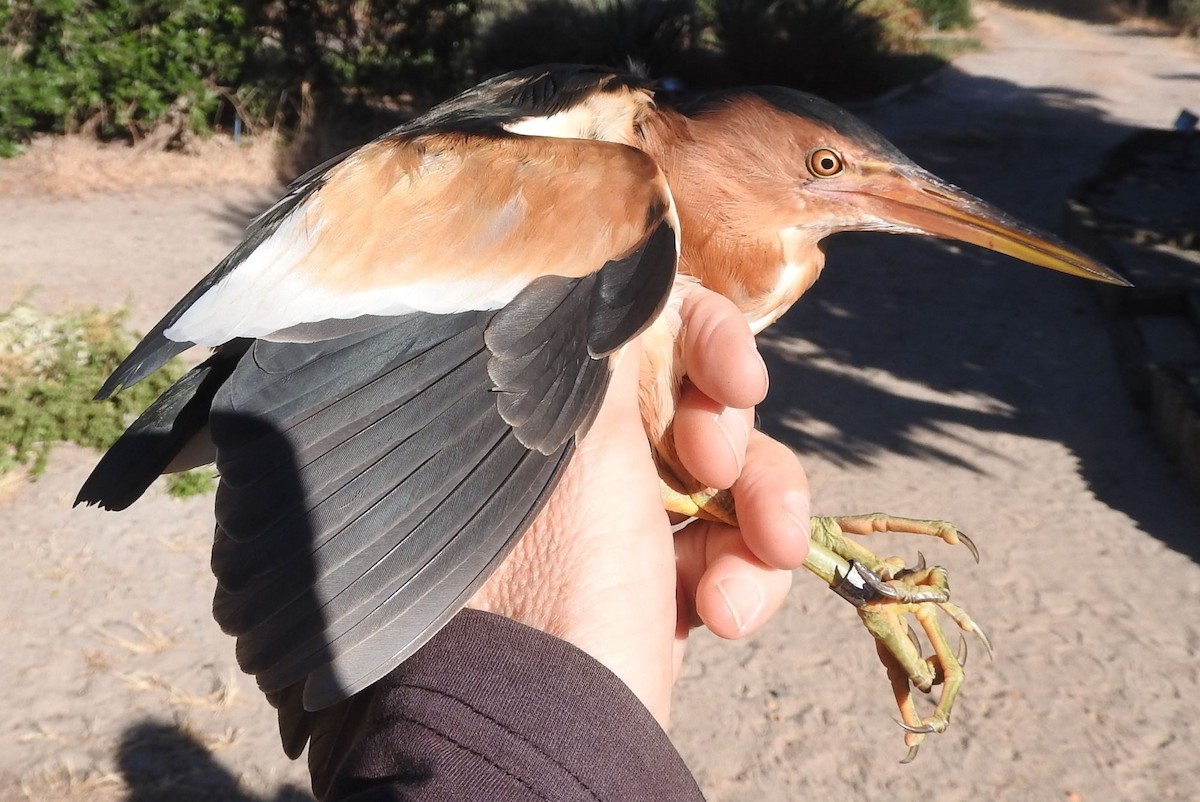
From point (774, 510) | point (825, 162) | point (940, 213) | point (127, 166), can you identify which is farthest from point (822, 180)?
point (127, 166)

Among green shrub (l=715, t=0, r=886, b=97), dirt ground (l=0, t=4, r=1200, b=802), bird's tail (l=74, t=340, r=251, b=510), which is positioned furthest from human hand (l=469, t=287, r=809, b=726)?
green shrub (l=715, t=0, r=886, b=97)

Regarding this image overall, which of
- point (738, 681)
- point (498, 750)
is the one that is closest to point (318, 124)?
point (738, 681)

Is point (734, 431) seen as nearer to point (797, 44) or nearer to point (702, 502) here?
point (702, 502)

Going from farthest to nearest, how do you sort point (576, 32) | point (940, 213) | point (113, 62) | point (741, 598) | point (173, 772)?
point (576, 32) → point (113, 62) → point (173, 772) → point (940, 213) → point (741, 598)

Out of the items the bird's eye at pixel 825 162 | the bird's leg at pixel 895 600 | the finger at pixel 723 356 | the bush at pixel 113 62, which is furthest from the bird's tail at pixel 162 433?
the bush at pixel 113 62

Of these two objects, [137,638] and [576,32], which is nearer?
[137,638]

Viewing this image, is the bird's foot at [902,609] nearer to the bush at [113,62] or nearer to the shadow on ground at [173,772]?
the shadow on ground at [173,772]

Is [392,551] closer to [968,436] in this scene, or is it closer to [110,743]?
[110,743]
